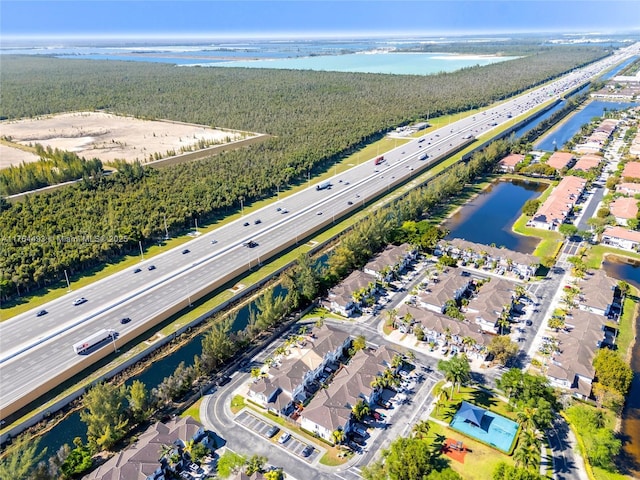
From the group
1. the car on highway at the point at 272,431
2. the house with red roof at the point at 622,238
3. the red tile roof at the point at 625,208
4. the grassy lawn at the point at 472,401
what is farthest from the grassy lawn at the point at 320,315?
Result: the red tile roof at the point at 625,208

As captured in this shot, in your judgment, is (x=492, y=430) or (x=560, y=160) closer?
(x=492, y=430)

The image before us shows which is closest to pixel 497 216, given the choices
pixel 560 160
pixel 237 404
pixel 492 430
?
pixel 560 160

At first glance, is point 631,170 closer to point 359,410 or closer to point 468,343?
point 468,343

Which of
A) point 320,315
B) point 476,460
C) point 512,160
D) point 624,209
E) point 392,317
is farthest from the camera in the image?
point 512,160

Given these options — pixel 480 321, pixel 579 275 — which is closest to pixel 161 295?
pixel 480 321

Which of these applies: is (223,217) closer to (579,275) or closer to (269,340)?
(269,340)

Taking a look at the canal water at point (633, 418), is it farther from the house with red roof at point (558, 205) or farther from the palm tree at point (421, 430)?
the house with red roof at point (558, 205)

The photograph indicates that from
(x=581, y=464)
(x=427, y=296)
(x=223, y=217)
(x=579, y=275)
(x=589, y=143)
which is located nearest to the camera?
(x=581, y=464)
